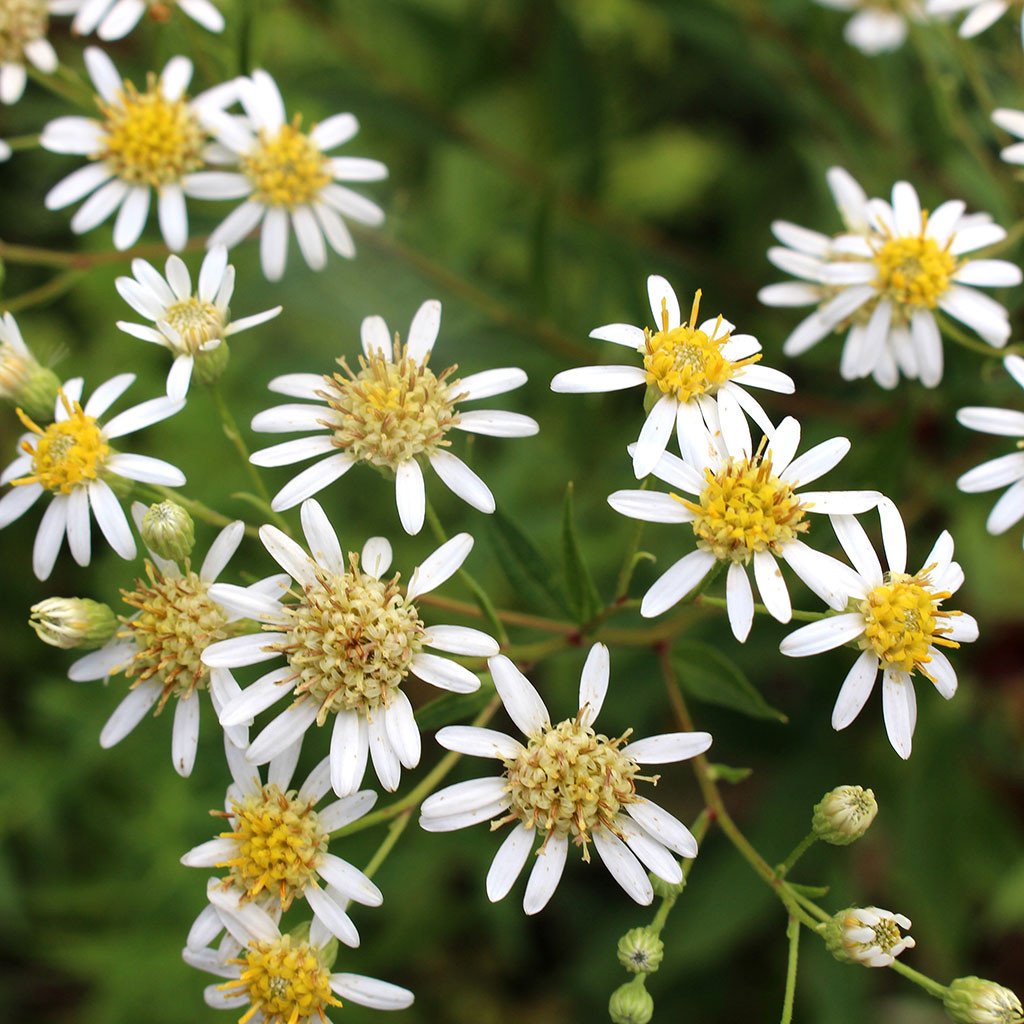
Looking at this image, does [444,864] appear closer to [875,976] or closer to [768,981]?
[768,981]

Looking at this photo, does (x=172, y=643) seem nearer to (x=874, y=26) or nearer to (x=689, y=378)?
(x=689, y=378)

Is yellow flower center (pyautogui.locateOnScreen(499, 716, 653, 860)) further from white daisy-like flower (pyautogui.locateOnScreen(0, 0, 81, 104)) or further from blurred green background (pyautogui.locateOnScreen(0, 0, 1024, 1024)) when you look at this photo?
white daisy-like flower (pyautogui.locateOnScreen(0, 0, 81, 104))

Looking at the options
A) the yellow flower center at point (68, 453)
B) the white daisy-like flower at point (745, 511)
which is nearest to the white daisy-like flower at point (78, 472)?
the yellow flower center at point (68, 453)

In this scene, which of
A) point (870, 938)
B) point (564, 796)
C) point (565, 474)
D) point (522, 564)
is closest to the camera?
point (870, 938)

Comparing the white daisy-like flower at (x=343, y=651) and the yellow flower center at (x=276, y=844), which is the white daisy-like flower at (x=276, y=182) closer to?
the white daisy-like flower at (x=343, y=651)

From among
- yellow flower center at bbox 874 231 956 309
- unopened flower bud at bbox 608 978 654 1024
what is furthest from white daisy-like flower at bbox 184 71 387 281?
unopened flower bud at bbox 608 978 654 1024

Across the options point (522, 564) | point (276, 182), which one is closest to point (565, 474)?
point (276, 182)
